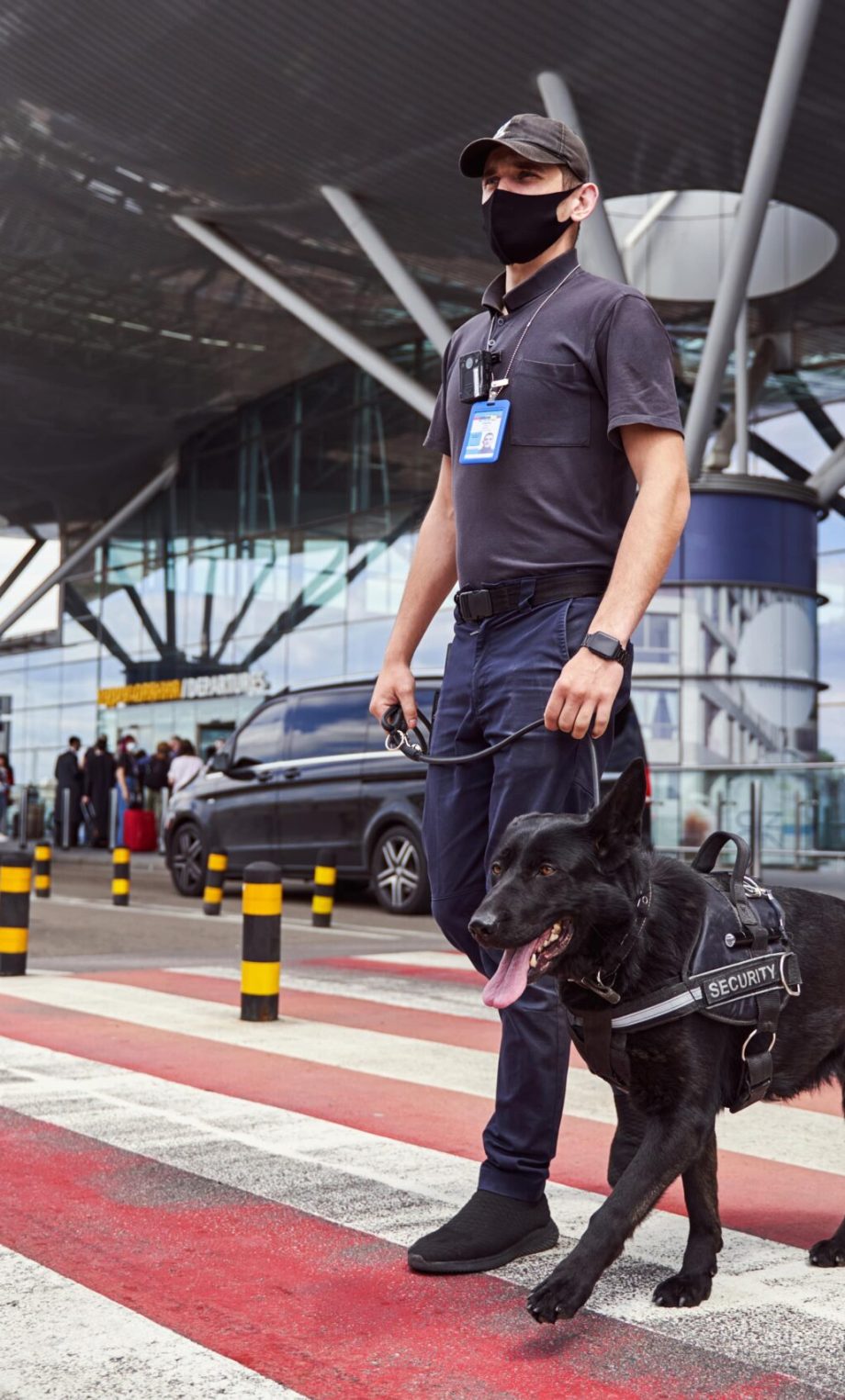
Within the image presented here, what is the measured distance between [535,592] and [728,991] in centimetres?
93

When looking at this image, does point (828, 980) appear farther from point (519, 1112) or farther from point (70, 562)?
point (70, 562)

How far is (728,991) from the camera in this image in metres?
2.82

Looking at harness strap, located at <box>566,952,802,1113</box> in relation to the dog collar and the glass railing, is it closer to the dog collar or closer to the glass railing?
the dog collar

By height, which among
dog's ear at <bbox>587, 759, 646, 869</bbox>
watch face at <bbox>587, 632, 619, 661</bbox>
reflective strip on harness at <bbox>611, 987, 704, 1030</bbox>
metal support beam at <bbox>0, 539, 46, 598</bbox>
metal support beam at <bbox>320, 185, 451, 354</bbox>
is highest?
metal support beam at <bbox>320, 185, 451, 354</bbox>

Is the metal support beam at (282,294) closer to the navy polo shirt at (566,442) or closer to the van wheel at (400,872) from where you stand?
the van wheel at (400,872)

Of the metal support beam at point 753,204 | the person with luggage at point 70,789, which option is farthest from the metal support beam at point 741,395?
the person with luggage at point 70,789

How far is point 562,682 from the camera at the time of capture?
2990mm

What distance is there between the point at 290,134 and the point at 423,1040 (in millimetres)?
16980

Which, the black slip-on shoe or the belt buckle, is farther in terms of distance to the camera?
the belt buckle

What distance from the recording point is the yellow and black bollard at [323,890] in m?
12.3

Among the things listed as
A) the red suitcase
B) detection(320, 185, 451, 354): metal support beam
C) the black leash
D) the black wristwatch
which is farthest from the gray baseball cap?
the red suitcase

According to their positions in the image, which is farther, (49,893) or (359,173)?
(359,173)

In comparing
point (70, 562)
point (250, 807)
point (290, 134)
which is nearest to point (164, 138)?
point (290, 134)

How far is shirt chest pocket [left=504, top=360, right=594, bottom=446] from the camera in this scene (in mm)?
3254
